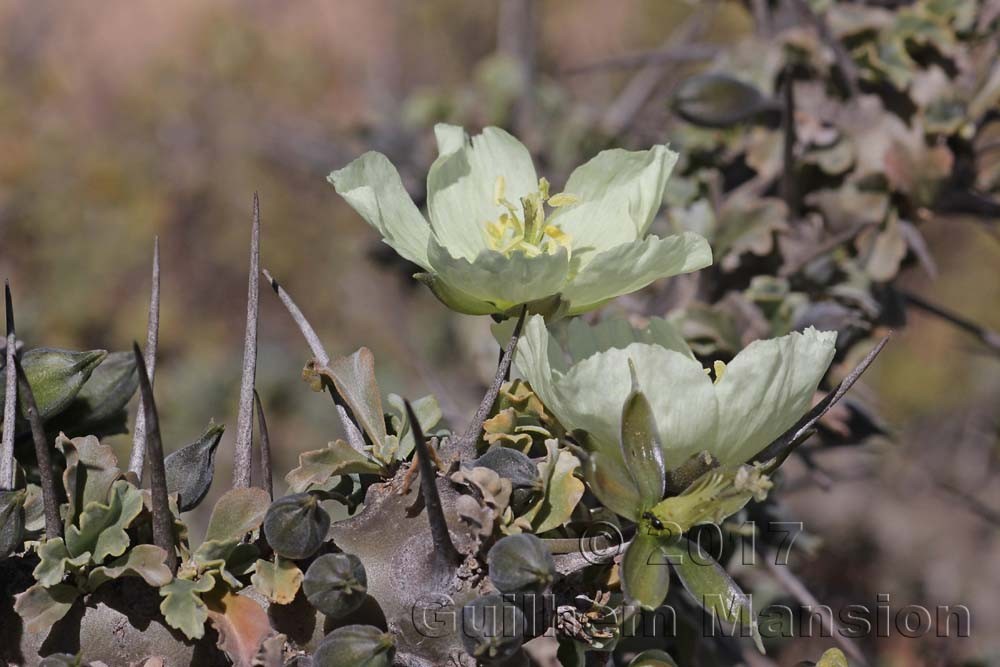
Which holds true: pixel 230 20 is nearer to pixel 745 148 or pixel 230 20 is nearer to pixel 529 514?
pixel 745 148

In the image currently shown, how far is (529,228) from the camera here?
81cm

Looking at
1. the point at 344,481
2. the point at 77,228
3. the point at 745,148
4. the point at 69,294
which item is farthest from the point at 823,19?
the point at 77,228

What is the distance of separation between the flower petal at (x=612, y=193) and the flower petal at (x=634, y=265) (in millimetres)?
90

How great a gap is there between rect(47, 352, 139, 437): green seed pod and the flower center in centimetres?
31

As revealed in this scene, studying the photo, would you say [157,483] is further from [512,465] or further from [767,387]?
[767,387]

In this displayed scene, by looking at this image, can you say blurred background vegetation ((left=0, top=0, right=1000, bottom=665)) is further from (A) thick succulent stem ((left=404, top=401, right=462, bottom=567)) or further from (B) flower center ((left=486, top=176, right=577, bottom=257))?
(A) thick succulent stem ((left=404, top=401, right=462, bottom=567))

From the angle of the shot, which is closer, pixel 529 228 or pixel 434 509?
pixel 434 509

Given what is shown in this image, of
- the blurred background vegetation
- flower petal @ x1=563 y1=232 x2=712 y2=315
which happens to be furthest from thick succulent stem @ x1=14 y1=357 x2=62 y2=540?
the blurred background vegetation

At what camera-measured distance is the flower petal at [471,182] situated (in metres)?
0.81

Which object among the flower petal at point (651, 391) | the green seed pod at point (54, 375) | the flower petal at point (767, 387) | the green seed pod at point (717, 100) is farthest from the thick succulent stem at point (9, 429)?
the green seed pod at point (717, 100)

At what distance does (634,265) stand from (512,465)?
16 centimetres

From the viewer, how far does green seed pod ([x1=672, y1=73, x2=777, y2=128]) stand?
1.16 metres

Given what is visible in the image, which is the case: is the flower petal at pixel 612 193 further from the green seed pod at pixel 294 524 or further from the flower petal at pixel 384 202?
the green seed pod at pixel 294 524

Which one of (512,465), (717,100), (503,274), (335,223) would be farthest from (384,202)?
(335,223)
